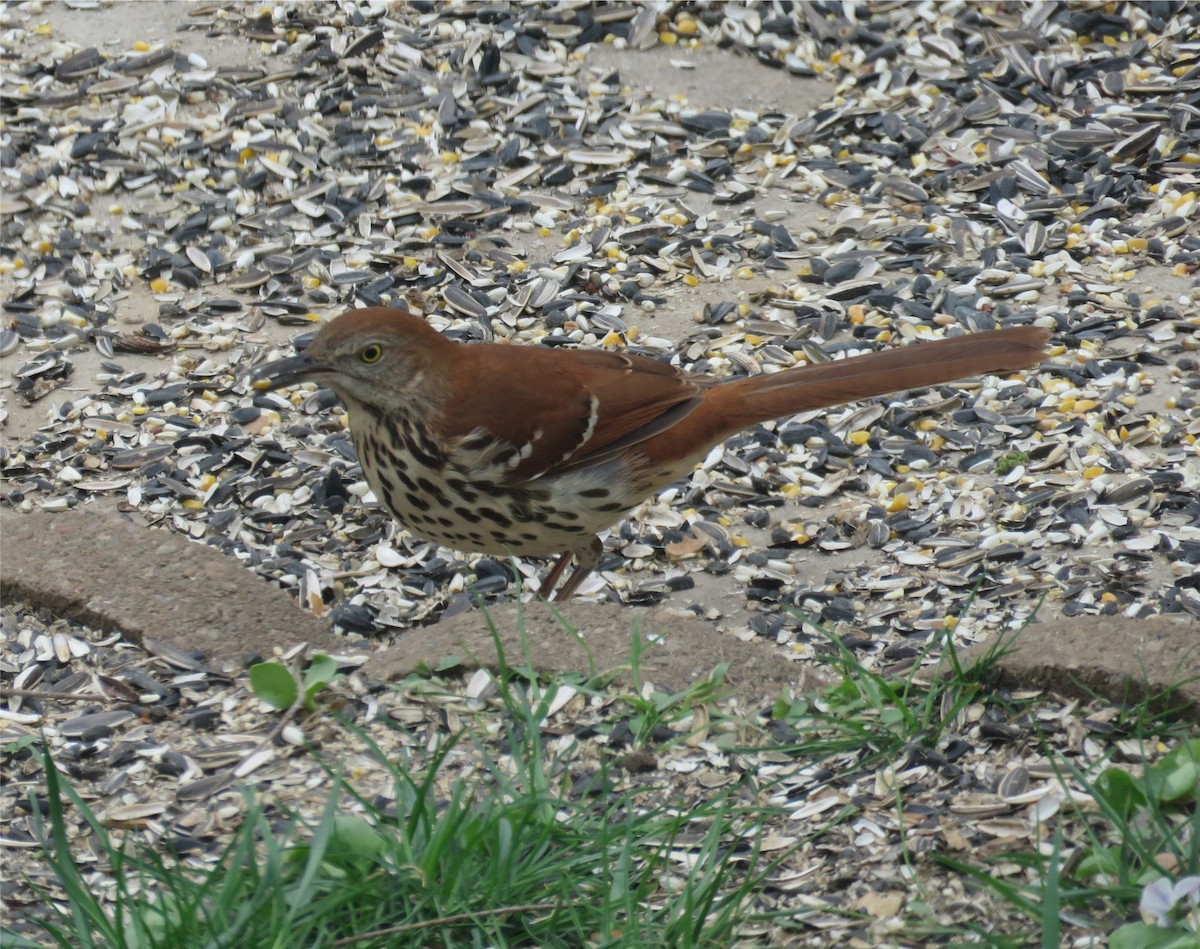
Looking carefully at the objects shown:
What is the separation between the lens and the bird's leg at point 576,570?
4191 millimetres

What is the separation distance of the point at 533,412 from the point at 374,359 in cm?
42

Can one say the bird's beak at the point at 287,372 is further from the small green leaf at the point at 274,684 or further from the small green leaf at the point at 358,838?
the small green leaf at the point at 358,838

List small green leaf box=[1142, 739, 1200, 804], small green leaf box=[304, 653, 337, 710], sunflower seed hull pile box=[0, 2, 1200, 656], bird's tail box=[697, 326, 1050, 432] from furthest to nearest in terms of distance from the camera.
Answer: sunflower seed hull pile box=[0, 2, 1200, 656]
bird's tail box=[697, 326, 1050, 432]
small green leaf box=[304, 653, 337, 710]
small green leaf box=[1142, 739, 1200, 804]

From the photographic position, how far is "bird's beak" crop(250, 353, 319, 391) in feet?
12.0

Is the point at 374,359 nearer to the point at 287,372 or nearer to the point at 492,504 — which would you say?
the point at 287,372

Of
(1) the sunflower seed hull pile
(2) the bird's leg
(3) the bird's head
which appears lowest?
(2) the bird's leg

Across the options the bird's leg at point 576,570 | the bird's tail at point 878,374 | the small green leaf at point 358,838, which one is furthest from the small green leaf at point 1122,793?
the bird's leg at point 576,570

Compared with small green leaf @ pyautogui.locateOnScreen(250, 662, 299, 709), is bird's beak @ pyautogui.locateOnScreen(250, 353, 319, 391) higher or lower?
higher

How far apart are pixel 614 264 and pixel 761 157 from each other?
3.23 feet

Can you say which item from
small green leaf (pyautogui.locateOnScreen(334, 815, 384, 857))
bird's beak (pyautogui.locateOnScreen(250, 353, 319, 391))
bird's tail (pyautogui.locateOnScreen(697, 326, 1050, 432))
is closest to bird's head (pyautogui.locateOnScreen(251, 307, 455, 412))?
bird's beak (pyautogui.locateOnScreen(250, 353, 319, 391))

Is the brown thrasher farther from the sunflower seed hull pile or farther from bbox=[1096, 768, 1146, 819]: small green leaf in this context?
bbox=[1096, 768, 1146, 819]: small green leaf

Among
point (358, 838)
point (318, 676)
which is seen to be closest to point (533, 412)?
point (318, 676)

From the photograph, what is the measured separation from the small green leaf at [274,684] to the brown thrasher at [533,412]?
732 mm

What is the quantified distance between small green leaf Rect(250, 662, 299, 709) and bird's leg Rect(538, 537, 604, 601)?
108 cm
